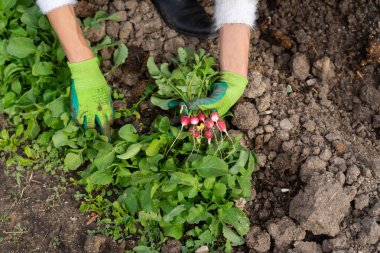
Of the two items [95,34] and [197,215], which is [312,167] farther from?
[95,34]

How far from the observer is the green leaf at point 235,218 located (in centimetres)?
225

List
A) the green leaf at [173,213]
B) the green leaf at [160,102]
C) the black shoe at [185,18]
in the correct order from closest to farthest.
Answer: the green leaf at [173,213], the green leaf at [160,102], the black shoe at [185,18]

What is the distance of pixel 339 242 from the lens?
2271mm

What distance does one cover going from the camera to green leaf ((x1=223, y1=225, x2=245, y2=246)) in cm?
228

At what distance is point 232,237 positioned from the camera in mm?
2287

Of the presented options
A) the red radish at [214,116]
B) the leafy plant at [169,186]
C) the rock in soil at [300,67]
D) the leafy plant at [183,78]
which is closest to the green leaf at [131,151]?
the leafy plant at [169,186]

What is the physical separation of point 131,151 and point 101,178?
0.54ft

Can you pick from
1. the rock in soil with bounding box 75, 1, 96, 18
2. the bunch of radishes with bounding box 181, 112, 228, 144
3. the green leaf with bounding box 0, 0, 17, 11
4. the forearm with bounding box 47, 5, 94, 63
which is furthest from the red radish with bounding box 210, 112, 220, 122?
the green leaf with bounding box 0, 0, 17, 11

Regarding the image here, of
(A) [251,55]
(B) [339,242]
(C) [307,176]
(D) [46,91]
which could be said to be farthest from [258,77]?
(D) [46,91]

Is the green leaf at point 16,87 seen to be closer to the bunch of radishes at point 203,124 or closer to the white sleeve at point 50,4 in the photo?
the white sleeve at point 50,4

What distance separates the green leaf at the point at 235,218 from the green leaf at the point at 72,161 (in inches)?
24.9

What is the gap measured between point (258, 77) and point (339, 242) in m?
0.77

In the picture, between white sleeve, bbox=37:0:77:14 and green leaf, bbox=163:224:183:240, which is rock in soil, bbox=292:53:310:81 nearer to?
green leaf, bbox=163:224:183:240

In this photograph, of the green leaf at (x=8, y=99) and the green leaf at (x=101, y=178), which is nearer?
the green leaf at (x=101, y=178)
